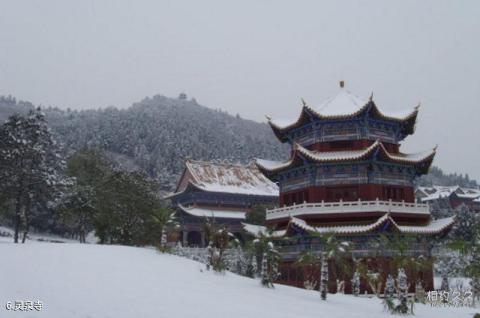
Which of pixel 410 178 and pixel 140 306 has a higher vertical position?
pixel 410 178

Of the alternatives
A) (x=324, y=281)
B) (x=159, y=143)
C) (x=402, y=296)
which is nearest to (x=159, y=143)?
(x=159, y=143)

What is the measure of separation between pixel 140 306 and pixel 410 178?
91.4ft

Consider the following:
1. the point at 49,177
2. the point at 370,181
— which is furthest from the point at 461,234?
the point at 49,177

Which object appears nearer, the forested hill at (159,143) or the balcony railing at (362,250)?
the balcony railing at (362,250)

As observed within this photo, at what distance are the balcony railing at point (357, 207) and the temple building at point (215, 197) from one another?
77.7 feet

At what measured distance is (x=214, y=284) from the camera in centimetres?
2100

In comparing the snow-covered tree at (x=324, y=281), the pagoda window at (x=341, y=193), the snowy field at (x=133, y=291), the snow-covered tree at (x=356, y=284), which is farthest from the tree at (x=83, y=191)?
the snow-covered tree at (x=324, y=281)

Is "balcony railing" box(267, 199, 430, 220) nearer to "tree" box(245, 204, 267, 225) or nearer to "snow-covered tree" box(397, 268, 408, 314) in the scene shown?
"snow-covered tree" box(397, 268, 408, 314)

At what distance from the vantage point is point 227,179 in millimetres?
63312

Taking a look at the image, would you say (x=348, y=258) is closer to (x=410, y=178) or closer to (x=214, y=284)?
(x=410, y=178)

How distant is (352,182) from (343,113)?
17.3ft

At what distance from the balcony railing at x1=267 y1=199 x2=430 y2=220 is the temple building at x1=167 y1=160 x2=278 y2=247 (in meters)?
23.7

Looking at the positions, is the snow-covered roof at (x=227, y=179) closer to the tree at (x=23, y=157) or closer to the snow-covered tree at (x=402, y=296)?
the tree at (x=23, y=157)

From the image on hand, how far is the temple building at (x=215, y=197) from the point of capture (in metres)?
58.0
